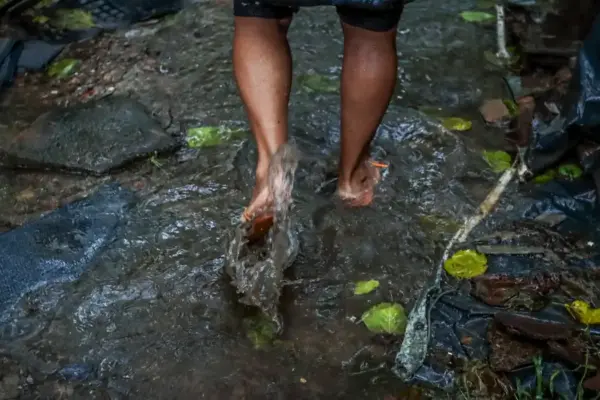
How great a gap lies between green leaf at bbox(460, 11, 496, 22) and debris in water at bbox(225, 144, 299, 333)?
2.00m

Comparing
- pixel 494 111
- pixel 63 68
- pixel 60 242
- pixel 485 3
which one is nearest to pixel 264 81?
pixel 60 242

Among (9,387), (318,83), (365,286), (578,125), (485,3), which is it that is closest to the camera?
(9,387)

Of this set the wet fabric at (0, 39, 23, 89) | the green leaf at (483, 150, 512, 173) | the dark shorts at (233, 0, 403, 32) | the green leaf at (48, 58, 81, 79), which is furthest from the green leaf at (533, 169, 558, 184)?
the wet fabric at (0, 39, 23, 89)

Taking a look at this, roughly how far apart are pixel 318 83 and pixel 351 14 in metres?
1.29

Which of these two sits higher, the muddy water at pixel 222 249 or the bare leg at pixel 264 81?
the bare leg at pixel 264 81

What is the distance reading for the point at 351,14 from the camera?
2236mm

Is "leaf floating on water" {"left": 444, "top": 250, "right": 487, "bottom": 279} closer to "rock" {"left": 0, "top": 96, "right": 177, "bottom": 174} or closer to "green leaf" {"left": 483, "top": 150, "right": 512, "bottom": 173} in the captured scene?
"green leaf" {"left": 483, "top": 150, "right": 512, "bottom": 173}

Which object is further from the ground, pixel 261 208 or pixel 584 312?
pixel 261 208

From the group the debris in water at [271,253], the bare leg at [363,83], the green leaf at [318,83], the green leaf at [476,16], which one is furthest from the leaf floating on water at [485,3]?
the debris in water at [271,253]

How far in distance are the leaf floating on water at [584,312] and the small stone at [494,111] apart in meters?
1.16

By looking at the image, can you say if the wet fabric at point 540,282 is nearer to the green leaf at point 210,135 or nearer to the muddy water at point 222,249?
the muddy water at point 222,249

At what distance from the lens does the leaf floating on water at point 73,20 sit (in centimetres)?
420

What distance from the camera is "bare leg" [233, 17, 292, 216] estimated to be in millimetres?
2379

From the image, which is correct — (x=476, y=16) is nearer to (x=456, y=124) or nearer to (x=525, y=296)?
(x=456, y=124)
